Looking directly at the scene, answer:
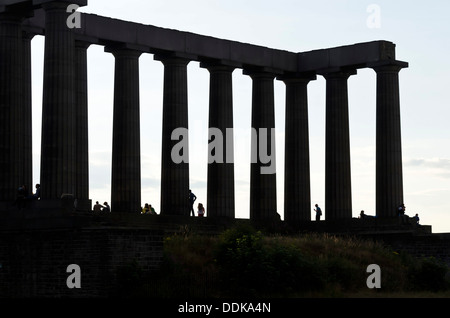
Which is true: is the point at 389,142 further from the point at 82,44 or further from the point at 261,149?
the point at 82,44

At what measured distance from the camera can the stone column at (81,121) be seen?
98062 millimetres

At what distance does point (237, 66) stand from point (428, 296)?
36.1m

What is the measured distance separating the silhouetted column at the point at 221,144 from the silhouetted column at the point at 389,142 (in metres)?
13.2

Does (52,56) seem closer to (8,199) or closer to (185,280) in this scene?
A: (8,199)

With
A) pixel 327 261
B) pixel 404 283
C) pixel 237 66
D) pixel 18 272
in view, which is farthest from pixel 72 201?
pixel 237 66

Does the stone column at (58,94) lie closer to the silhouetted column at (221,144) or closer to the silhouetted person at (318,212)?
the silhouetted column at (221,144)

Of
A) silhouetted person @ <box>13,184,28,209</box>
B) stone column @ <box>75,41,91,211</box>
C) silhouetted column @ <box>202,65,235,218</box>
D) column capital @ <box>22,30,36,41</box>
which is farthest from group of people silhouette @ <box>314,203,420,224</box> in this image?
silhouetted person @ <box>13,184,28,209</box>

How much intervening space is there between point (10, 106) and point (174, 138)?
17.8 m

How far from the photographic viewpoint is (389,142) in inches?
4205

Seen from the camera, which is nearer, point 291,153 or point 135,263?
point 135,263

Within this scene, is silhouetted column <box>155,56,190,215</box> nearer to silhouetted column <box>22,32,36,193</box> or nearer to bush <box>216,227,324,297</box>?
silhouetted column <box>22,32,36,193</box>

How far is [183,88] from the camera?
103438 mm

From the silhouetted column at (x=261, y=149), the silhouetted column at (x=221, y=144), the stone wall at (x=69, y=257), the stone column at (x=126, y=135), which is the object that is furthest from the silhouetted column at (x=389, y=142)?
the stone wall at (x=69, y=257)

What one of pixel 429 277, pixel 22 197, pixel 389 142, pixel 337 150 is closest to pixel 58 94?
pixel 22 197
